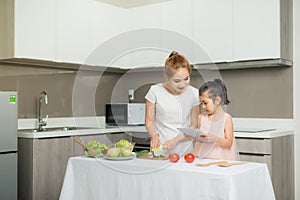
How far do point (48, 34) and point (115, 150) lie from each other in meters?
2.03

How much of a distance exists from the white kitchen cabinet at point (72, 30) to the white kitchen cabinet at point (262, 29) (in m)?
1.58

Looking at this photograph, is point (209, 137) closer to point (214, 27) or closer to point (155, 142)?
point (155, 142)

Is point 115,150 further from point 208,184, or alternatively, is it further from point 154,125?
point 208,184

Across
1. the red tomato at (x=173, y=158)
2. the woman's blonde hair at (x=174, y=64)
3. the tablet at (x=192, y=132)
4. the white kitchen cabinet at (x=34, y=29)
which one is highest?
the white kitchen cabinet at (x=34, y=29)

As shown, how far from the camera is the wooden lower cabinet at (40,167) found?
3.80 m

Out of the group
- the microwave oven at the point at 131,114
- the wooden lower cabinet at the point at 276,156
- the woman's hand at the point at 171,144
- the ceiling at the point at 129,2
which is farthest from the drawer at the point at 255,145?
the ceiling at the point at 129,2

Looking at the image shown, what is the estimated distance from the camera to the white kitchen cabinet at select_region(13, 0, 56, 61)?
393cm

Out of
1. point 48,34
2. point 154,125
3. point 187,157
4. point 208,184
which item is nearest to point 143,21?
point 48,34

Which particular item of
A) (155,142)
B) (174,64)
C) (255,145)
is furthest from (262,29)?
(155,142)

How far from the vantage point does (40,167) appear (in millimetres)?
3852

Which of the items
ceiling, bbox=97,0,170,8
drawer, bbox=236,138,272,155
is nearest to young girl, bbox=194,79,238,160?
drawer, bbox=236,138,272,155

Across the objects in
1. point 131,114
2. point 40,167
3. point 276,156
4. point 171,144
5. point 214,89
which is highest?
point 214,89

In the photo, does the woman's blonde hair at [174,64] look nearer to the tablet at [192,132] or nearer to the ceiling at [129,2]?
the tablet at [192,132]

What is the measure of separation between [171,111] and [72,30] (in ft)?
6.88
